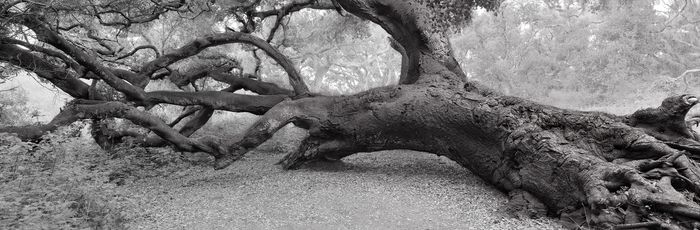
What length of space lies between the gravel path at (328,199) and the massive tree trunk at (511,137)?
373mm

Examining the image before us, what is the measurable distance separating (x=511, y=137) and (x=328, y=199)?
93.6 inches

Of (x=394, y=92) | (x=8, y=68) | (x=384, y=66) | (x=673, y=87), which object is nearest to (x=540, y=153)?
(x=394, y=92)

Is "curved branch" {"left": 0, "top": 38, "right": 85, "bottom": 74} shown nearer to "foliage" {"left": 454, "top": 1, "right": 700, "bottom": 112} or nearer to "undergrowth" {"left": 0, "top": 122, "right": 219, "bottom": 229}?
"undergrowth" {"left": 0, "top": 122, "right": 219, "bottom": 229}

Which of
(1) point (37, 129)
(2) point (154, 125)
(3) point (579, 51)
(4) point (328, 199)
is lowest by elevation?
(4) point (328, 199)

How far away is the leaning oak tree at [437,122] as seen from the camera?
4.36 metres

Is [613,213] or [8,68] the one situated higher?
[8,68]

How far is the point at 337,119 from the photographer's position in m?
7.25

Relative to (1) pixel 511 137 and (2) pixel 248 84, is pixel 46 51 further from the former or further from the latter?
(1) pixel 511 137

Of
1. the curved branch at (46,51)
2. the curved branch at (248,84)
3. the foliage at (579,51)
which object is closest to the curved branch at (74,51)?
the curved branch at (46,51)

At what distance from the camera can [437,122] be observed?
255 inches

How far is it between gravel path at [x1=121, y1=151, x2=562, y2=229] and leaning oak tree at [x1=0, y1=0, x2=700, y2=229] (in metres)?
0.38

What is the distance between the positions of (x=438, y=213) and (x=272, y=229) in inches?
70.7

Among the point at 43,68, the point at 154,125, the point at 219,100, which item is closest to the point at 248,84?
the point at 219,100

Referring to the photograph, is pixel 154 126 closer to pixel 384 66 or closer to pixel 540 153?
pixel 540 153
